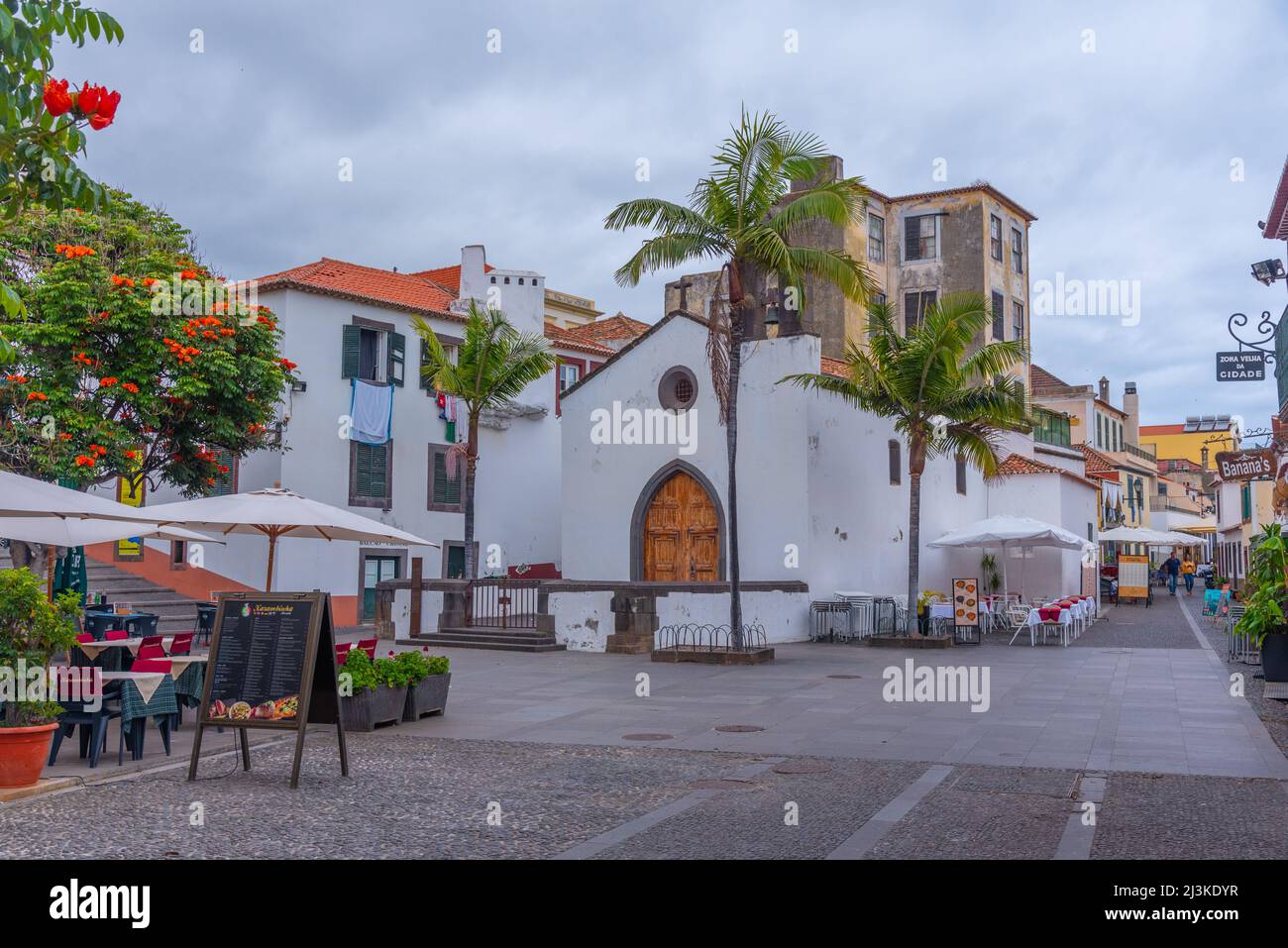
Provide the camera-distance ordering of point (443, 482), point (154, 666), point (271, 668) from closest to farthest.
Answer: point (271, 668) → point (154, 666) → point (443, 482)

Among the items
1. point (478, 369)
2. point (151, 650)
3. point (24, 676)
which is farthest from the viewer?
point (478, 369)

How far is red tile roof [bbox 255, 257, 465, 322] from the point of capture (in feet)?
98.7

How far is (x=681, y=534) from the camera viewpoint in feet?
90.7

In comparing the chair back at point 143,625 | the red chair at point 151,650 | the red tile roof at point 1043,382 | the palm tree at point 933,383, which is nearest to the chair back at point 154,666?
the red chair at point 151,650

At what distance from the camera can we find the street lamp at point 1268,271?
1959 centimetres

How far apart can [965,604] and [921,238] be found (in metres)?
21.4

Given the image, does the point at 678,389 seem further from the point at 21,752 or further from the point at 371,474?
the point at 21,752

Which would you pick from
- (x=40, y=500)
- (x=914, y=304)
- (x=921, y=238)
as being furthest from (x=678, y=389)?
(x=40, y=500)

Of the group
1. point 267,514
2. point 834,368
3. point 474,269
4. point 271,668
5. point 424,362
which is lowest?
point 271,668

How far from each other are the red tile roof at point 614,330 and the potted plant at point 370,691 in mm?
31998

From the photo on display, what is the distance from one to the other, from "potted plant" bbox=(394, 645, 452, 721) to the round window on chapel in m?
15.2

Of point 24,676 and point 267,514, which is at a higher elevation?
point 267,514

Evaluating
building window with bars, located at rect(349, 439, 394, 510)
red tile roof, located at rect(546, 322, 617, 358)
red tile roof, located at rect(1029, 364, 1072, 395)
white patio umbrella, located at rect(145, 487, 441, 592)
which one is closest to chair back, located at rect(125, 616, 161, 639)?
white patio umbrella, located at rect(145, 487, 441, 592)
